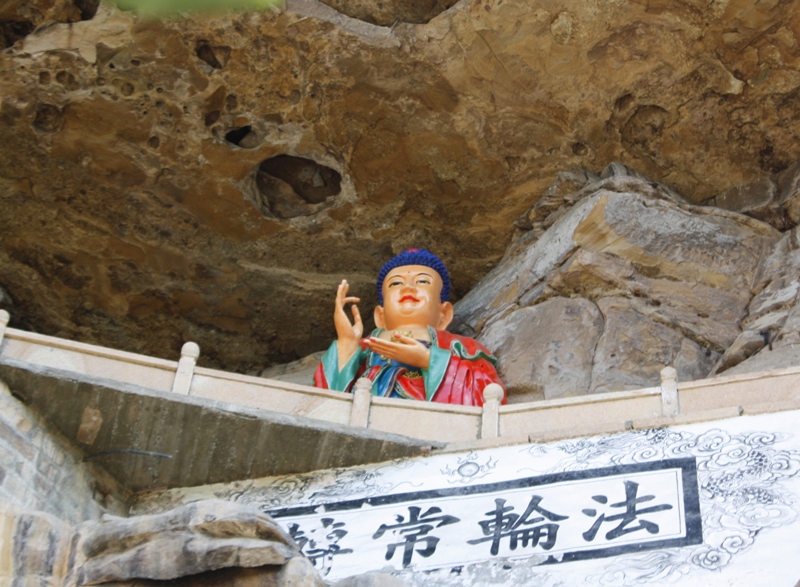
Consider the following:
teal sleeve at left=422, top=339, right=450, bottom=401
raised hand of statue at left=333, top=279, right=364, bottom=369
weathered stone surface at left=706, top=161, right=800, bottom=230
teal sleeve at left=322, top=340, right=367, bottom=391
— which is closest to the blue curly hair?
raised hand of statue at left=333, top=279, right=364, bottom=369

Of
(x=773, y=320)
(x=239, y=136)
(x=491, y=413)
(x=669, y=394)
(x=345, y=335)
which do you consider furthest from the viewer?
A: (x=239, y=136)

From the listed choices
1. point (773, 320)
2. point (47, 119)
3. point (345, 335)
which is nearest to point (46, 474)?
point (345, 335)

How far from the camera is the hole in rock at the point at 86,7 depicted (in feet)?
35.2

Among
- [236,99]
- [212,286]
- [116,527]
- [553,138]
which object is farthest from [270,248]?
[116,527]

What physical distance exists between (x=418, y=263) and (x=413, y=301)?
1.47 ft

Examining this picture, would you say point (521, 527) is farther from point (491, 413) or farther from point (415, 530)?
point (491, 413)

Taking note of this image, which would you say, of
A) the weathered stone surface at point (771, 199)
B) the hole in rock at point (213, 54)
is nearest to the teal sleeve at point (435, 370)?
the hole in rock at point (213, 54)

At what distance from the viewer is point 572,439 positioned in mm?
7648

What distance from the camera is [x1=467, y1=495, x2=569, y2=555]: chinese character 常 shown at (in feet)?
22.8

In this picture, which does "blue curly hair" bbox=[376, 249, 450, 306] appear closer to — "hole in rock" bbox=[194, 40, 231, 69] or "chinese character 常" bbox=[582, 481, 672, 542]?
"hole in rock" bbox=[194, 40, 231, 69]

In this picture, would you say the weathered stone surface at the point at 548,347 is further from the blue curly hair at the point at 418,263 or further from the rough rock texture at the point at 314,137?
the rough rock texture at the point at 314,137

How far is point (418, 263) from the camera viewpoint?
1084cm

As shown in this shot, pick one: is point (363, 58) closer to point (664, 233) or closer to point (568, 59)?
point (568, 59)

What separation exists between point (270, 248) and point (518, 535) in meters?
5.10
